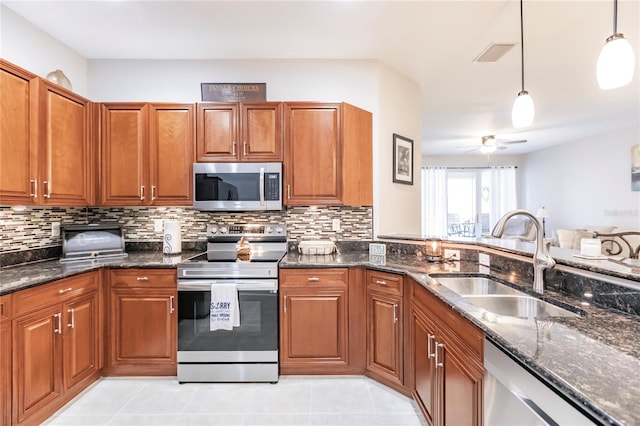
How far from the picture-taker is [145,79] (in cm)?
303

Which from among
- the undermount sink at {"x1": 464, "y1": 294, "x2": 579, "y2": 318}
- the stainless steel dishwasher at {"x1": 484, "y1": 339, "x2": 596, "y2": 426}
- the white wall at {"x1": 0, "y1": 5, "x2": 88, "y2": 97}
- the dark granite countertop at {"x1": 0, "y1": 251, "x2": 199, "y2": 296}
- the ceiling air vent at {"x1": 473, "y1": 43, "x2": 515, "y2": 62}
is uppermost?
the ceiling air vent at {"x1": 473, "y1": 43, "x2": 515, "y2": 62}

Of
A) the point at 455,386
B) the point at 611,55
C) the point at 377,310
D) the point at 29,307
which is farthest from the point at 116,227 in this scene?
the point at 611,55

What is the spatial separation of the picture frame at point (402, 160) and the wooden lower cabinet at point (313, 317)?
1.33 metres

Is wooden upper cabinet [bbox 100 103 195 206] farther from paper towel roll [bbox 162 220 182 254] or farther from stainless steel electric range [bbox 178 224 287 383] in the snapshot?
stainless steel electric range [bbox 178 224 287 383]

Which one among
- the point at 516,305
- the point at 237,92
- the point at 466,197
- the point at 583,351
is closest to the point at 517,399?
the point at 583,351

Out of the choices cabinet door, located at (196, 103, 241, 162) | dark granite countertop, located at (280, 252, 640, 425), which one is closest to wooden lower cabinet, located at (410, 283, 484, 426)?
dark granite countertop, located at (280, 252, 640, 425)

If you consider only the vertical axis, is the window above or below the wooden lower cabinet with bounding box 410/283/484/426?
above

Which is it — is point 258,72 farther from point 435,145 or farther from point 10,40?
point 435,145

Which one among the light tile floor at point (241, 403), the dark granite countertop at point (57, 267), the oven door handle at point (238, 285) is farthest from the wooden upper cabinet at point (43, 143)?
the light tile floor at point (241, 403)

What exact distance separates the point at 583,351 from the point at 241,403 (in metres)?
1.99

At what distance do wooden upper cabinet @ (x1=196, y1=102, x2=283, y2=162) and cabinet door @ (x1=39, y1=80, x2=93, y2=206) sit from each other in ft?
2.95

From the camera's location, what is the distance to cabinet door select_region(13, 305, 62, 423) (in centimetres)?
175

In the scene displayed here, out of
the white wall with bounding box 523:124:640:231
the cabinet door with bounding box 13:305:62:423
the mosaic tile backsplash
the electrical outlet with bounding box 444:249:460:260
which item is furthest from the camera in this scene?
the white wall with bounding box 523:124:640:231

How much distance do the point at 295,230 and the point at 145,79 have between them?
6.71 feet
